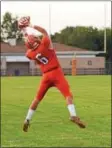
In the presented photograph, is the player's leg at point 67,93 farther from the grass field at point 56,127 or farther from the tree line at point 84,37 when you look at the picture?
the tree line at point 84,37

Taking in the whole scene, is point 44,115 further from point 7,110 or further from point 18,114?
point 7,110

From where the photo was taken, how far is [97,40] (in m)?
102

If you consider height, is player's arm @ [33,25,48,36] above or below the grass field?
above

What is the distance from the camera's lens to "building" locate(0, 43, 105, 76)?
286 ft

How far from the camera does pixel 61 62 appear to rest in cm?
8862

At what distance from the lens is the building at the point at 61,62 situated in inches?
3428

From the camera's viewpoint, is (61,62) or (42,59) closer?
(42,59)

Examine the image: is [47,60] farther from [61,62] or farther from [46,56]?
[61,62]

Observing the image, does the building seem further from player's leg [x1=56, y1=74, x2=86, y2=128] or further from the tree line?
player's leg [x1=56, y1=74, x2=86, y2=128]

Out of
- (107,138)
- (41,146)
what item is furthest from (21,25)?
(107,138)

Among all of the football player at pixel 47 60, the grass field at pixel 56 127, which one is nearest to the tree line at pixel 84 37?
the grass field at pixel 56 127

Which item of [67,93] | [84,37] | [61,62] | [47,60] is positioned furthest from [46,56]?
[84,37]

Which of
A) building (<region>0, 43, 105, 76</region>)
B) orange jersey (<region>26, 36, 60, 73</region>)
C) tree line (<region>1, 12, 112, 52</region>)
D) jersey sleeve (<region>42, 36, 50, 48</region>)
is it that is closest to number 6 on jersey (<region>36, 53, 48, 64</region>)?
orange jersey (<region>26, 36, 60, 73</region>)

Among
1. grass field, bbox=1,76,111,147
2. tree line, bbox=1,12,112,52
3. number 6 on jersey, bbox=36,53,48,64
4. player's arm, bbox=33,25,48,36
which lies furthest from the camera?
tree line, bbox=1,12,112,52
